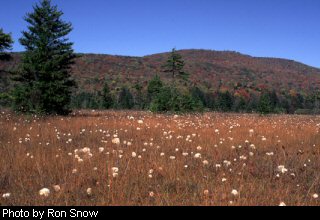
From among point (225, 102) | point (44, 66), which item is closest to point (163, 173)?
point (44, 66)

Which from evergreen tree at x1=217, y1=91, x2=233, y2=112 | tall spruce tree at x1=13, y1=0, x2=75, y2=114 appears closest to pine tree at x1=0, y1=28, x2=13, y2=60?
tall spruce tree at x1=13, y1=0, x2=75, y2=114

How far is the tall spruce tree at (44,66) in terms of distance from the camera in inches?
681

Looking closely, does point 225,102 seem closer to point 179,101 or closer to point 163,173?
point 179,101

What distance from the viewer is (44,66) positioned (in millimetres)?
17266

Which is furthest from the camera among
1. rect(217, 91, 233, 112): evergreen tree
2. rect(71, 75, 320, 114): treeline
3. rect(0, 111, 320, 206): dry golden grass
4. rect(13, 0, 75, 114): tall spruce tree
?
rect(217, 91, 233, 112): evergreen tree

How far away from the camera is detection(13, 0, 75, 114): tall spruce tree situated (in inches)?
681

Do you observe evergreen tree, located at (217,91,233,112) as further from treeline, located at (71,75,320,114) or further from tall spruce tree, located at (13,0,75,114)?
tall spruce tree, located at (13,0,75,114)

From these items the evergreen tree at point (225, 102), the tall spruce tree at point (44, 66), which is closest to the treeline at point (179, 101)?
the evergreen tree at point (225, 102)

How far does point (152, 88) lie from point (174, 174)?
156ft

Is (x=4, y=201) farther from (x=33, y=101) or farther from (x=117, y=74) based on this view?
(x=117, y=74)

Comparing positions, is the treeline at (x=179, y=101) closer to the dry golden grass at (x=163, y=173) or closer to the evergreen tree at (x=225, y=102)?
the evergreen tree at (x=225, y=102)

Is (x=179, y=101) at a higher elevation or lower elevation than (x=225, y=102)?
higher
